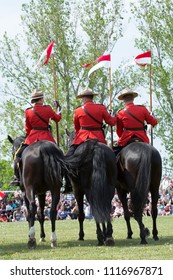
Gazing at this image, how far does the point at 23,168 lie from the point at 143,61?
478 centimetres

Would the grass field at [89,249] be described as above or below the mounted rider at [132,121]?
below

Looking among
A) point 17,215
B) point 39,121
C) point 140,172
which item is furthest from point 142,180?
point 17,215

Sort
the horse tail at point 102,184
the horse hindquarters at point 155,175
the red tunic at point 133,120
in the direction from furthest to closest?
the red tunic at point 133,120 < the horse hindquarters at point 155,175 < the horse tail at point 102,184

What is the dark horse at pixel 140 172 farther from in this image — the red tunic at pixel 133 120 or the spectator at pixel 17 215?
the spectator at pixel 17 215

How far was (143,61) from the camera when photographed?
59.7 feet

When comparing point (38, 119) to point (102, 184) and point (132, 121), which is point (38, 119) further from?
point (102, 184)

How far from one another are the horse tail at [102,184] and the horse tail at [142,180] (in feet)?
1.40

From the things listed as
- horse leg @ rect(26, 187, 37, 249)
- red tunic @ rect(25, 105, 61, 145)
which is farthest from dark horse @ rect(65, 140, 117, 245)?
horse leg @ rect(26, 187, 37, 249)

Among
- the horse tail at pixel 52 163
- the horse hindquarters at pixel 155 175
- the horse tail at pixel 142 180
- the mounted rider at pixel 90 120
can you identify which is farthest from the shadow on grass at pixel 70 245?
the mounted rider at pixel 90 120

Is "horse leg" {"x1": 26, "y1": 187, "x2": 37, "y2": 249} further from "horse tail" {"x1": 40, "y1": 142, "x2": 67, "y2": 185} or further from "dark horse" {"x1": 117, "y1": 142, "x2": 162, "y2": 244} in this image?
"dark horse" {"x1": 117, "y1": 142, "x2": 162, "y2": 244}

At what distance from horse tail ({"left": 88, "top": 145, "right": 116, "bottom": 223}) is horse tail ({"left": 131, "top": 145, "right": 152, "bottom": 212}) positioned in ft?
1.40

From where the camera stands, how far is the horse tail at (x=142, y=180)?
47.7 feet

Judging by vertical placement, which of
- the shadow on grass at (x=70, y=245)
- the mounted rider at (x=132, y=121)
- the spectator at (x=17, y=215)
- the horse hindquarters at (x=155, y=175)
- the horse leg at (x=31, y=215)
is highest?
the mounted rider at (x=132, y=121)
